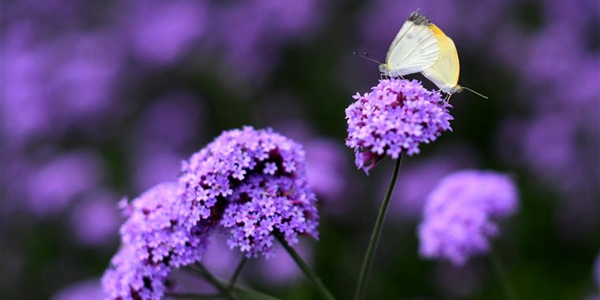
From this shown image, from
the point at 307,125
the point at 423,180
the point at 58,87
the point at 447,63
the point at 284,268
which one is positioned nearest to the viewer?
the point at 447,63

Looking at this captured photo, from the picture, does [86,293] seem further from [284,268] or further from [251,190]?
[251,190]

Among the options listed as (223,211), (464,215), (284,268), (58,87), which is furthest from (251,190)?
(58,87)

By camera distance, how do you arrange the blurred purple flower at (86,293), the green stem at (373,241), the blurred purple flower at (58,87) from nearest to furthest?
1. the green stem at (373,241)
2. the blurred purple flower at (86,293)
3. the blurred purple flower at (58,87)

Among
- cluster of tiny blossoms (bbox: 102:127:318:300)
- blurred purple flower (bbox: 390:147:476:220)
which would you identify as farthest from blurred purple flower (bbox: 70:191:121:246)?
cluster of tiny blossoms (bbox: 102:127:318:300)

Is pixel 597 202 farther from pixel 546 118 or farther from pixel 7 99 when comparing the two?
pixel 7 99

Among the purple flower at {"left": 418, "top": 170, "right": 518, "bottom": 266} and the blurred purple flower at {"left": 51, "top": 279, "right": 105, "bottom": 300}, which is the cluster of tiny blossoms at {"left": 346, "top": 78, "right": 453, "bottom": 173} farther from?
the blurred purple flower at {"left": 51, "top": 279, "right": 105, "bottom": 300}

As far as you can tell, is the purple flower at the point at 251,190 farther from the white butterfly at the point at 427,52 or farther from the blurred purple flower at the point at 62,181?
the blurred purple flower at the point at 62,181

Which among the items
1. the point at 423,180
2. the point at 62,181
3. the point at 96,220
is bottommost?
the point at 423,180

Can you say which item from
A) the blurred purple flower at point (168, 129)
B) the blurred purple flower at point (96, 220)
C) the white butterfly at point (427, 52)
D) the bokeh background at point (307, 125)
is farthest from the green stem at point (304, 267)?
the blurred purple flower at point (168, 129)
